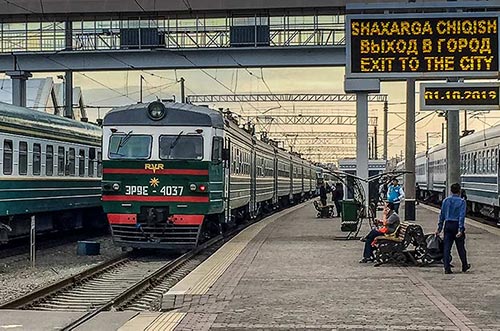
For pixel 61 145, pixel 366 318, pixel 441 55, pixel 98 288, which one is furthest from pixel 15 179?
pixel 366 318

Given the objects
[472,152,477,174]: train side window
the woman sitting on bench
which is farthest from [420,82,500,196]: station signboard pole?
[472,152,477,174]: train side window

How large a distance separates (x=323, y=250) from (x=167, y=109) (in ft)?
14.8

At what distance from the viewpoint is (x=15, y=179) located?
1908 cm

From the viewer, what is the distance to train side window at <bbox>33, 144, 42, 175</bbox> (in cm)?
2044

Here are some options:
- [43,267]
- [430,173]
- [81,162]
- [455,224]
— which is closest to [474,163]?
[81,162]

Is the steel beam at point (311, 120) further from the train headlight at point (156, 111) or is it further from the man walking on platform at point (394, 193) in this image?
the train headlight at point (156, 111)

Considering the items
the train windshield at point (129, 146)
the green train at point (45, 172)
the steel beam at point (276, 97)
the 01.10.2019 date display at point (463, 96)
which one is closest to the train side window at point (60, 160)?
the green train at point (45, 172)

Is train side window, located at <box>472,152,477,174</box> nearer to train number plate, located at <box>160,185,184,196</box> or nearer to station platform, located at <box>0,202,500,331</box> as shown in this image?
station platform, located at <box>0,202,500,331</box>

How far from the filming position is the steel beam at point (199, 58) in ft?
95.7

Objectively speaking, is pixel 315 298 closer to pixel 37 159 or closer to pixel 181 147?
pixel 181 147

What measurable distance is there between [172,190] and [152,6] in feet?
42.6

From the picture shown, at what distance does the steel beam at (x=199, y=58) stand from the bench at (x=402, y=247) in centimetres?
1445

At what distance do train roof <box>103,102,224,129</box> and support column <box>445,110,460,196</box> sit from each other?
7651 millimetres

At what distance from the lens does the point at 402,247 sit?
15.4 metres
